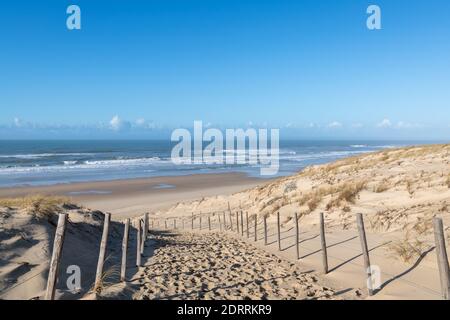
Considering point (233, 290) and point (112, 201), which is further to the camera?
point (112, 201)

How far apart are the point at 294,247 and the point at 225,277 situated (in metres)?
4.53

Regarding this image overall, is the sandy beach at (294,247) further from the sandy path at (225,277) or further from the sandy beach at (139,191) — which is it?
the sandy beach at (139,191)

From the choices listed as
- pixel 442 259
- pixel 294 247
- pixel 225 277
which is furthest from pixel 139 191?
pixel 442 259

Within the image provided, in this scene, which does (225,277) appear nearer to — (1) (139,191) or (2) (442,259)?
(2) (442,259)

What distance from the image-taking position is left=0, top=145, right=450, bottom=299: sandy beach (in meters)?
7.77

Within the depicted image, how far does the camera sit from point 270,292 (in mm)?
7797

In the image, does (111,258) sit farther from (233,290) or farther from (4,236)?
(233,290)

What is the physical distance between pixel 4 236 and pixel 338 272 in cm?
841

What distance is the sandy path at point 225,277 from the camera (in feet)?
24.9

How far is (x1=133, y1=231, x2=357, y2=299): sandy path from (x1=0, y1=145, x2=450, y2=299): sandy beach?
2 cm

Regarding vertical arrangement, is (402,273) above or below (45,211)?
below

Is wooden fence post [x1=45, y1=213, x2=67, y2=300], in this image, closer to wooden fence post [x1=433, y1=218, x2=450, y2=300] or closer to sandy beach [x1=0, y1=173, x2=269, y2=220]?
wooden fence post [x1=433, y1=218, x2=450, y2=300]

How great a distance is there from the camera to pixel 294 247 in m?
12.8
